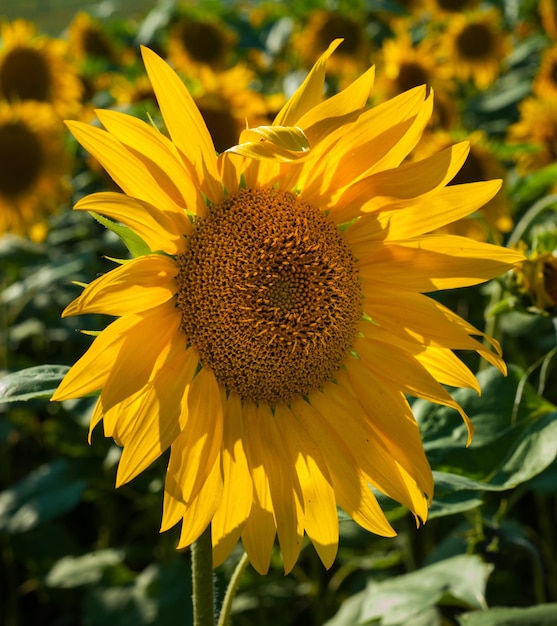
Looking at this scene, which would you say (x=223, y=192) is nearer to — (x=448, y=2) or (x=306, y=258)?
(x=306, y=258)

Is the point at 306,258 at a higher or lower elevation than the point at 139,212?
lower

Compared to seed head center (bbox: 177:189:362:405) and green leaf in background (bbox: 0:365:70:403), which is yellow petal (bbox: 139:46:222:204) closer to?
seed head center (bbox: 177:189:362:405)

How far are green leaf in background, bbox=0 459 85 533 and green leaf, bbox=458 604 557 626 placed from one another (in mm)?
870

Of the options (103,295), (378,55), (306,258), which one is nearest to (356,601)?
(306,258)

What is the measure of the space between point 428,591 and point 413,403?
274mm

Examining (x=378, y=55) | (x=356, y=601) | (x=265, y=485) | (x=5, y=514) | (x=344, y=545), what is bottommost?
(x=356, y=601)

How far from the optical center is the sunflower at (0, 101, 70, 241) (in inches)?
104

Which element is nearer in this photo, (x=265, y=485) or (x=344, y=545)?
(x=265, y=485)

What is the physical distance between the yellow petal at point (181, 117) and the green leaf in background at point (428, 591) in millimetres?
682

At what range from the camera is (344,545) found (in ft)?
5.29

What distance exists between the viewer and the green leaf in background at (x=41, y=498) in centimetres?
176

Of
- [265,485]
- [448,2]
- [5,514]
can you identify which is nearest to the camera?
[265,485]

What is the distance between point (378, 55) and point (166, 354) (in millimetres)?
2946

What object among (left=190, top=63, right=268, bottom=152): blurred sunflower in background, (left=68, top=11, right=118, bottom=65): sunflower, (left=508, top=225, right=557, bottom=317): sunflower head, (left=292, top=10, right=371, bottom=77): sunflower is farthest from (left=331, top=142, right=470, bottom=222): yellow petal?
(left=68, top=11, right=118, bottom=65): sunflower
